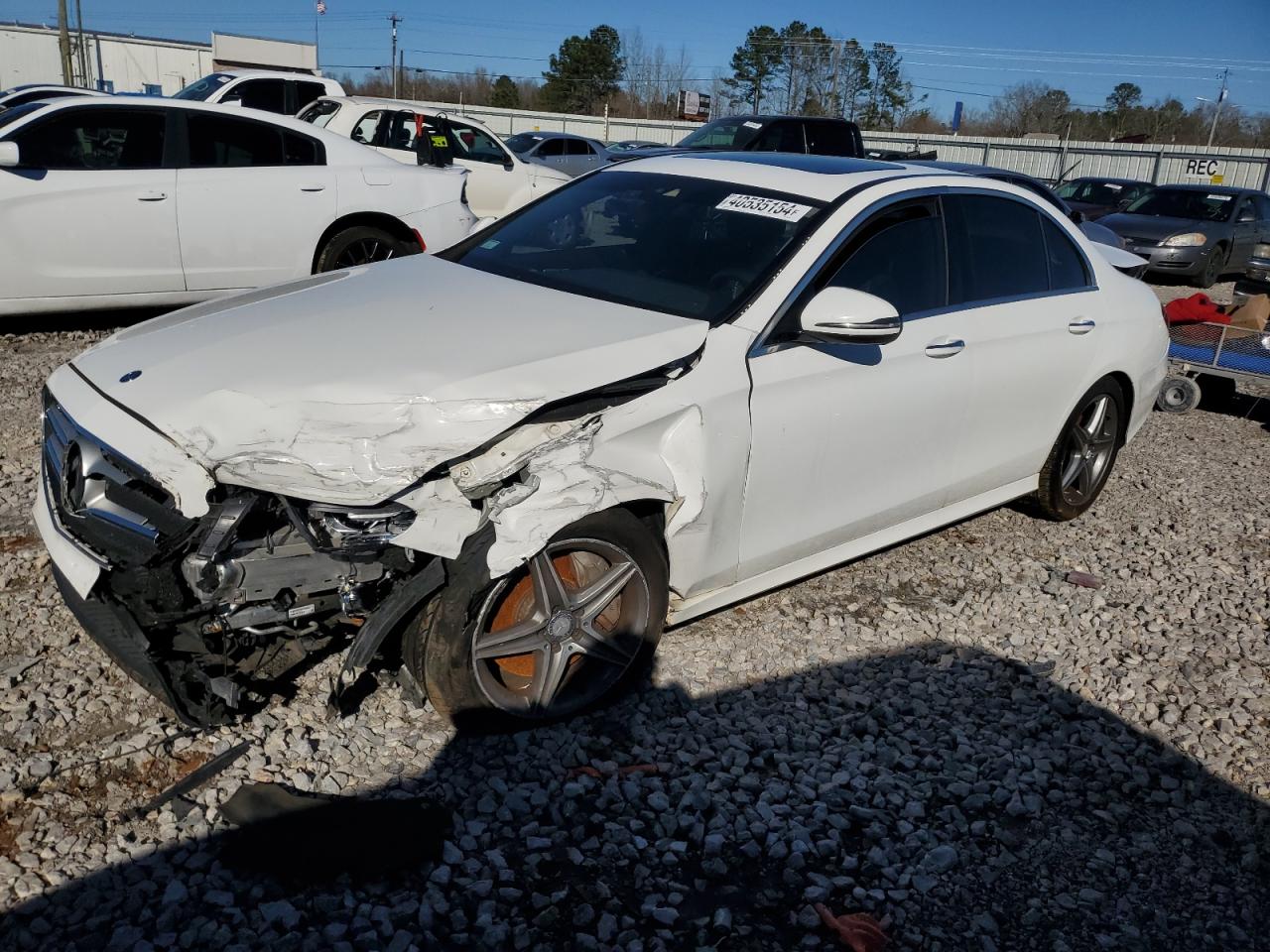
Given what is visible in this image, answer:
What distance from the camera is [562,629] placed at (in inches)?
129

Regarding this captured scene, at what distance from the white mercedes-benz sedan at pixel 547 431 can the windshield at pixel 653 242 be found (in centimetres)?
2

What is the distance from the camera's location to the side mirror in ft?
11.5

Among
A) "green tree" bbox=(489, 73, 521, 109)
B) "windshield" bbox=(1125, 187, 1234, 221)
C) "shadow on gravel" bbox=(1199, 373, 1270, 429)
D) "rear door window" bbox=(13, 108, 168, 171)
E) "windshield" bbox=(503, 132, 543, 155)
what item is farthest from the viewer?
"green tree" bbox=(489, 73, 521, 109)

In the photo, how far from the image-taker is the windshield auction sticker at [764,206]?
12.9 feet

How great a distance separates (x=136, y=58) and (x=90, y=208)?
68212 millimetres

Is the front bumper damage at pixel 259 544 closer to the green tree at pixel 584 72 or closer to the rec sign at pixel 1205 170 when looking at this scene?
the rec sign at pixel 1205 170

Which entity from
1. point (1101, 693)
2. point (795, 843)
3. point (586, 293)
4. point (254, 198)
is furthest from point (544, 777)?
point (254, 198)

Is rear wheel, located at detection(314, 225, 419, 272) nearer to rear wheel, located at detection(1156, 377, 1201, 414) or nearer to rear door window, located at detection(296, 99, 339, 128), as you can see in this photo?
rear door window, located at detection(296, 99, 339, 128)

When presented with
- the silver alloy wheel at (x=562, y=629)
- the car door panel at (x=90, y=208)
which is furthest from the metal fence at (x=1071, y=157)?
the silver alloy wheel at (x=562, y=629)

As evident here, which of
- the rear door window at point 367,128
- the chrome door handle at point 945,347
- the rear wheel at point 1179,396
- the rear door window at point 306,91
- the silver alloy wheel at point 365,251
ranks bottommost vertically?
the rear wheel at point 1179,396

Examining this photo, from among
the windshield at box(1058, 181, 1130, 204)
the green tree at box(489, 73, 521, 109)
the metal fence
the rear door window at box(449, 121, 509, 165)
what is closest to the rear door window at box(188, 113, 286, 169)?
the rear door window at box(449, 121, 509, 165)

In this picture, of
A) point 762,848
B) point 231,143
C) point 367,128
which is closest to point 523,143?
point 367,128

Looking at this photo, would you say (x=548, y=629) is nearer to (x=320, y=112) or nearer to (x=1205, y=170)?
(x=320, y=112)

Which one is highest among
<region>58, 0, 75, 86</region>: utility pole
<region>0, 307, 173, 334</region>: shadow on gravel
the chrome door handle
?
<region>58, 0, 75, 86</region>: utility pole
